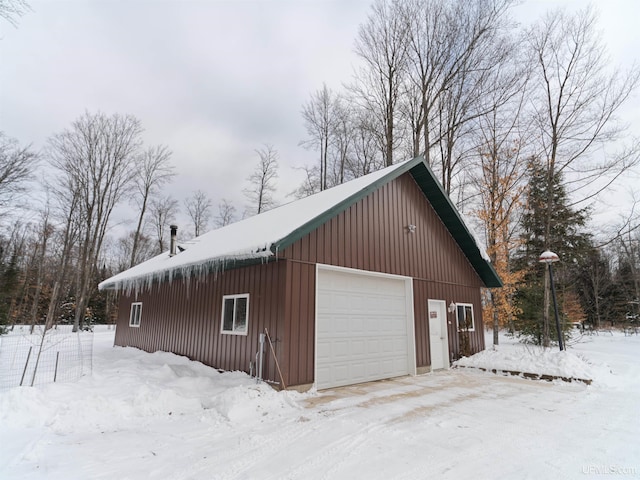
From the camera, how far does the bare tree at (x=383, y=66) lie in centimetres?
1384

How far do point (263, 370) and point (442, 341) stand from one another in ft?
17.5

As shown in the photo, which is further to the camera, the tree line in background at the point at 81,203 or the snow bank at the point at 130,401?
the tree line in background at the point at 81,203

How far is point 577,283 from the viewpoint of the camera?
24.7 meters

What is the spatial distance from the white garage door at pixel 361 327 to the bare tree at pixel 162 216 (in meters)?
21.4

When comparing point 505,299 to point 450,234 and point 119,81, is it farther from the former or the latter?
point 119,81

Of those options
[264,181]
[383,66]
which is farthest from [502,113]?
[264,181]

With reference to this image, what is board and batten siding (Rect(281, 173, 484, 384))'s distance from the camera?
5.94 metres

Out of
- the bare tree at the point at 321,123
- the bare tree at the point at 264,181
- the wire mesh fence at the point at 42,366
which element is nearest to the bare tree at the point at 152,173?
→ the bare tree at the point at 264,181

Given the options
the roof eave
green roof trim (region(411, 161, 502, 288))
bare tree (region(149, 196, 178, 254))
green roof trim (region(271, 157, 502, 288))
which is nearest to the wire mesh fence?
the roof eave

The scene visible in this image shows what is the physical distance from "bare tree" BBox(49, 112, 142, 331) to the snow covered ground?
1636cm

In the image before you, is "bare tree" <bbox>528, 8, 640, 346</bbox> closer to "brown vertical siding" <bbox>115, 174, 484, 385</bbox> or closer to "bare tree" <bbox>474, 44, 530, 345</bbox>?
"bare tree" <bbox>474, 44, 530, 345</bbox>

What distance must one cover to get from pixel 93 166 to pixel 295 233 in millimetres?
19814

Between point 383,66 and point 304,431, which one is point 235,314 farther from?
point 383,66

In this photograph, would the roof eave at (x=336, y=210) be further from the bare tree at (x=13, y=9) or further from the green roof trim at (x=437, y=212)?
the bare tree at (x=13, y=9)
